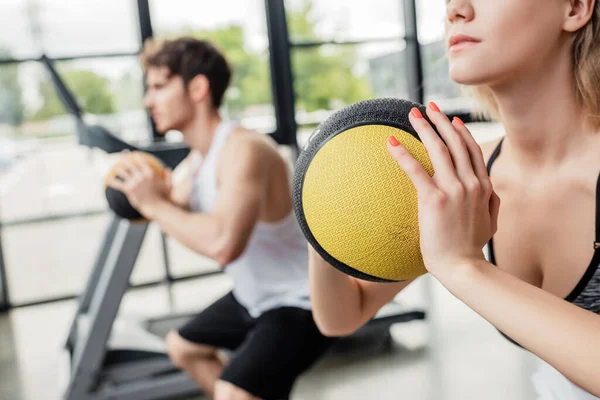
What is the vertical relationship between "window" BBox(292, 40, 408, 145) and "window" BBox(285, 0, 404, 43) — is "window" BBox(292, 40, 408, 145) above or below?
below

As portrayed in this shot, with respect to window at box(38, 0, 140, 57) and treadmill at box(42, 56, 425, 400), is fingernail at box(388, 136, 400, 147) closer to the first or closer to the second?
treadmill at box(42, 56, 425, 400)

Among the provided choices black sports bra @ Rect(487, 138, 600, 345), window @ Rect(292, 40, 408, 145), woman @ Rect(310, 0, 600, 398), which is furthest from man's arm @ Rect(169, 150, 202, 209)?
window @ Rect(292, 40, 408, 145)

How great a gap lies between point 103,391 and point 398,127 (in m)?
1.74

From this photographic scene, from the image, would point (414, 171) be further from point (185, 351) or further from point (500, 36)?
point (185, 351)

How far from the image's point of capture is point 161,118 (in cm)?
180

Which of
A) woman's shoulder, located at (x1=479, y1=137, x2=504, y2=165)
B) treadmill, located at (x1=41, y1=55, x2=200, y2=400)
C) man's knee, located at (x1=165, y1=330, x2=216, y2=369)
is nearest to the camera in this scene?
woman's shoulder, located at (x1=479, y1=137, x2=504, y2=165)

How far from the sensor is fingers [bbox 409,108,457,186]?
22.9 inches

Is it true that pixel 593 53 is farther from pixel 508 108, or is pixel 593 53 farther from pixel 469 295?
pixel 469 295

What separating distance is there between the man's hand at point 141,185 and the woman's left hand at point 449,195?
1.08 metres

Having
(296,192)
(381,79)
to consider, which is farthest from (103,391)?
(381,79)

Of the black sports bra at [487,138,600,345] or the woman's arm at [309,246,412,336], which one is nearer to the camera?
the black sports bra at [487,138,600,345]

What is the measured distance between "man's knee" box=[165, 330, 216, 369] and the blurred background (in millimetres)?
1499

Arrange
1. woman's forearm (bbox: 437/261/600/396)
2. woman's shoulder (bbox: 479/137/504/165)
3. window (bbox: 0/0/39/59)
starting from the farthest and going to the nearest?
1. window (bbox: 0/0/39/59)
2. woman's shoulder (bbox: 479/137/504/165)
3. woman's forearm (bbox: 437/261/600/396)

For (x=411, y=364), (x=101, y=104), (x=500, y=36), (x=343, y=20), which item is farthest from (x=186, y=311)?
(x=500, y=36)
